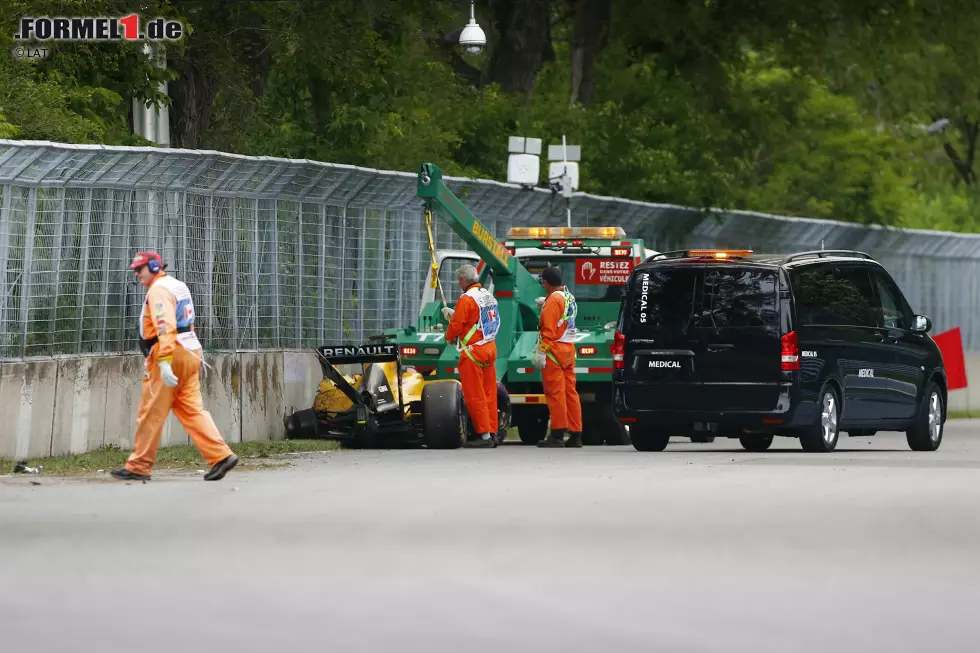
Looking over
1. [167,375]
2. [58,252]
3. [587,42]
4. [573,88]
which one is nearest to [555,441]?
[58,252]

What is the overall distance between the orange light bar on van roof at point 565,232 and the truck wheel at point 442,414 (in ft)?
11.6

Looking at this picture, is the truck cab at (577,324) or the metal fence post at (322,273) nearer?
the truck cab at (577,324)

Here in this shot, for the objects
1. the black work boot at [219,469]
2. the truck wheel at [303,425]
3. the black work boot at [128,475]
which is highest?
the truck wheel at [303,425]

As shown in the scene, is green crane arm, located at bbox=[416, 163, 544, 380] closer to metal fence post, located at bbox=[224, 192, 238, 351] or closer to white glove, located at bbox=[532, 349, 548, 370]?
white glove, located at bbox=[532, 349, 548, 370]

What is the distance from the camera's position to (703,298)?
831 inches

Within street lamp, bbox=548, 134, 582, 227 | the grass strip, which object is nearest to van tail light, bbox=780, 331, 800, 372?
the grass strip

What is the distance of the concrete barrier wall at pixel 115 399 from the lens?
18750 millimetres

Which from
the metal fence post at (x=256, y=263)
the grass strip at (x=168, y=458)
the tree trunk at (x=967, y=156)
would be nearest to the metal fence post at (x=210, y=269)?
the metal fence post at (x=256, y=263)

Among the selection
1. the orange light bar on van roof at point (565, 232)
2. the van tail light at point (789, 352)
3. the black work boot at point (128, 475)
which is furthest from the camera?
the orange light bar on van roof at point (565, 232)

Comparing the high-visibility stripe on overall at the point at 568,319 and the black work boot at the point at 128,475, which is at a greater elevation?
the high-visibility stripe on overall at the point at 568,319

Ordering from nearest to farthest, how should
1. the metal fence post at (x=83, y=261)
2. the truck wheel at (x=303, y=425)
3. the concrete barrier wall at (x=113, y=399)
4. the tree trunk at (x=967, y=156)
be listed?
the concrete barrier wall at (x=113, y=399)
the metal fence post at (x=83, y=261)
the truck wheel at (x=303, y=425)
the tree trunk at (x=967, y=156)

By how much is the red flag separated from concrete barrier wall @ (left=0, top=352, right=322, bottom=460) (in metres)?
14.4

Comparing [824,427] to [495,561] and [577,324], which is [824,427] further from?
[495,561]

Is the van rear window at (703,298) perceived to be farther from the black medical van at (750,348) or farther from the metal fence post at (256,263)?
the metal fence post at (256,263)
